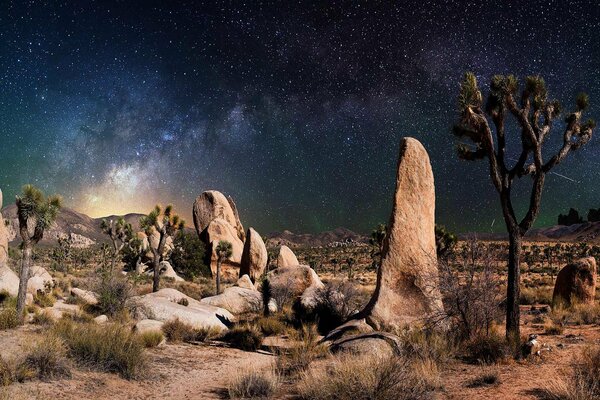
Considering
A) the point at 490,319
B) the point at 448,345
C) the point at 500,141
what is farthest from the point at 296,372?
the point at 500,141

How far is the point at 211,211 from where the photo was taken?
4303 centimetres

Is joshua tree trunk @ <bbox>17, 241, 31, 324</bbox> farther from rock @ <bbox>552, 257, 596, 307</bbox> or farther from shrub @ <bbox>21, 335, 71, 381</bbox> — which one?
rock @ <bbox>552, 257, 596, 307</bbox>

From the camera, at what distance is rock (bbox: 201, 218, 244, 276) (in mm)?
38719

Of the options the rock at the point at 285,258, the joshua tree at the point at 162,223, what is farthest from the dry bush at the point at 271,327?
the rock at the point at 285,258

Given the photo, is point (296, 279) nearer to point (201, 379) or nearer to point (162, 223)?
point (162, 223)

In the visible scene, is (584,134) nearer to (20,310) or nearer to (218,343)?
(218,343)

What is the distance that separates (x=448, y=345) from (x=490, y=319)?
3.95 feet

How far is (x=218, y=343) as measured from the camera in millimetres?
12617

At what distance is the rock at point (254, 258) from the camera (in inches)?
1384

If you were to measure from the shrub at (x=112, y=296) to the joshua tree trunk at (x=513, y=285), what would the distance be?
11690mm

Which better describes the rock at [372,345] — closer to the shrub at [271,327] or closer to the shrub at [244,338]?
the shrub at [244,338]

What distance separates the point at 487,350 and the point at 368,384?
4.07 m

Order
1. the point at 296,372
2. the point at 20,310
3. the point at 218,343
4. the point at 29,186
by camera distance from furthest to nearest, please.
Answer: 1. the point at 29,186
2. the point at 20,310
3. the point at 218,343
4. the point at 296,372

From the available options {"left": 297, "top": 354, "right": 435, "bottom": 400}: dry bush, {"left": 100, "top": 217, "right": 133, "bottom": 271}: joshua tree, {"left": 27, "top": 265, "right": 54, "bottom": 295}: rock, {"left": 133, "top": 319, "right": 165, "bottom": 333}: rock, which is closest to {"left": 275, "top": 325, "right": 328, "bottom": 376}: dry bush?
{"left": 297, "top": 354, "right": 435, "bottom": 400}: dry bush
